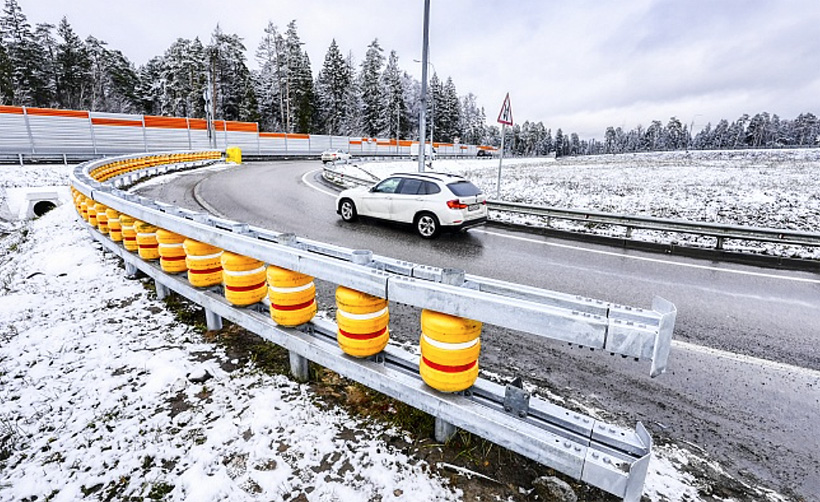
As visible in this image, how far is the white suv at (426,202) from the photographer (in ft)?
28.6

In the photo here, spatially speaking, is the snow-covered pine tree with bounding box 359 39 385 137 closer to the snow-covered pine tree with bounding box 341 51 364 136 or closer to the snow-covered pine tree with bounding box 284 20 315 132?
the snow-covered pine tree with bounding box 341 51 364 136

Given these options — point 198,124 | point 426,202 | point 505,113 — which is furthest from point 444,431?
point 198,124

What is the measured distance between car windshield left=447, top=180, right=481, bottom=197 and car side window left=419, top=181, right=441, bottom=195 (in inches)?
11.8

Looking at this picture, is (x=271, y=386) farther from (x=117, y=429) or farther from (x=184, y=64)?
(x=184, y=64)

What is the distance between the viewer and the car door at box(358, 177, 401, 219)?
9.75m

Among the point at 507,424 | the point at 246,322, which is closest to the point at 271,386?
the point at 246,322

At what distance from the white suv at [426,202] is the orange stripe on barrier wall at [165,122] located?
2886cm

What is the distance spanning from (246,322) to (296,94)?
6628 centimetres

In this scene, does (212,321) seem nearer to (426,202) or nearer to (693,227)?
(426,202)

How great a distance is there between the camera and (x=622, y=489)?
180 centimetres

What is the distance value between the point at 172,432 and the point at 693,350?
191 inches

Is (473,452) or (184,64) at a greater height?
(184,64)

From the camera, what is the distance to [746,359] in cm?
391

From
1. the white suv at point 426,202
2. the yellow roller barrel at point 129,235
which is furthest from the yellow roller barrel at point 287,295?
the white suv at point 426,202
